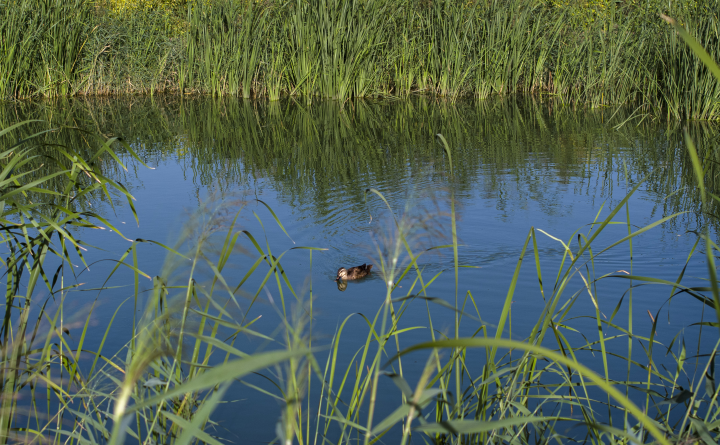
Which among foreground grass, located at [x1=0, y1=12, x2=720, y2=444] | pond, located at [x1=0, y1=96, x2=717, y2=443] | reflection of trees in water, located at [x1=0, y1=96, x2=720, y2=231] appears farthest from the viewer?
reflection of trees in water, located at [x1=0, y1=96, x2=720, y2=231]

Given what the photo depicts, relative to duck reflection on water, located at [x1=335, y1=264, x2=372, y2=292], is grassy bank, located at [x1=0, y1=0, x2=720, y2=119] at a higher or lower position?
higher

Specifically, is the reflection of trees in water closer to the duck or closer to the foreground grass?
the duck

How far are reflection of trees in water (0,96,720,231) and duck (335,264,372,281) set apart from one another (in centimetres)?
96

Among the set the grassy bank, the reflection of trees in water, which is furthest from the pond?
the grassy bank

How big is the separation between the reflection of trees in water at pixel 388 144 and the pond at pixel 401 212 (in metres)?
0.03

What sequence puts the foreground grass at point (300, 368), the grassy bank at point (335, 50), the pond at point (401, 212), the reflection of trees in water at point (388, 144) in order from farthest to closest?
the grassy bank at point (335, 50), the reflection of trees in water at point (388, 144), the pond at point (401, 212), the foreground grass at point (300, 368)

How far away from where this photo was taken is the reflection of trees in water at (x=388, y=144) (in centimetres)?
594

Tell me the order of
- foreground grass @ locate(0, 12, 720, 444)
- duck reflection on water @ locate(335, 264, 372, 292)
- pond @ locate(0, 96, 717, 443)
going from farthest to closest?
duck reflection on water @ locate(335, 264, 372, 292) → pond @ locate(0, 96, 717, 443) → foreground grass @ locate(0, 12, 720, 444)

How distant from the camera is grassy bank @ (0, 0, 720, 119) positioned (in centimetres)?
1095

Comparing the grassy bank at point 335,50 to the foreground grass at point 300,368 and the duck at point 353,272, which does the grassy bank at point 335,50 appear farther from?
the foreground grass at point 300,368

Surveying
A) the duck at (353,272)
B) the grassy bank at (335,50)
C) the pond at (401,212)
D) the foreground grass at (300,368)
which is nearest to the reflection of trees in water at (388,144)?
the pond at (401,212)

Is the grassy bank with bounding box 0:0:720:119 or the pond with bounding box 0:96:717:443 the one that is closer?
the pond with bounding box 0:96:717:443

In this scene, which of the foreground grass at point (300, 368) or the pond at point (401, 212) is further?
the pond at point (401, 212)

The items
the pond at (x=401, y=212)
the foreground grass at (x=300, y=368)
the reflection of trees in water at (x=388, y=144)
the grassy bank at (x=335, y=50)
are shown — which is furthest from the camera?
the grassy bank at (x=335, y=50)
